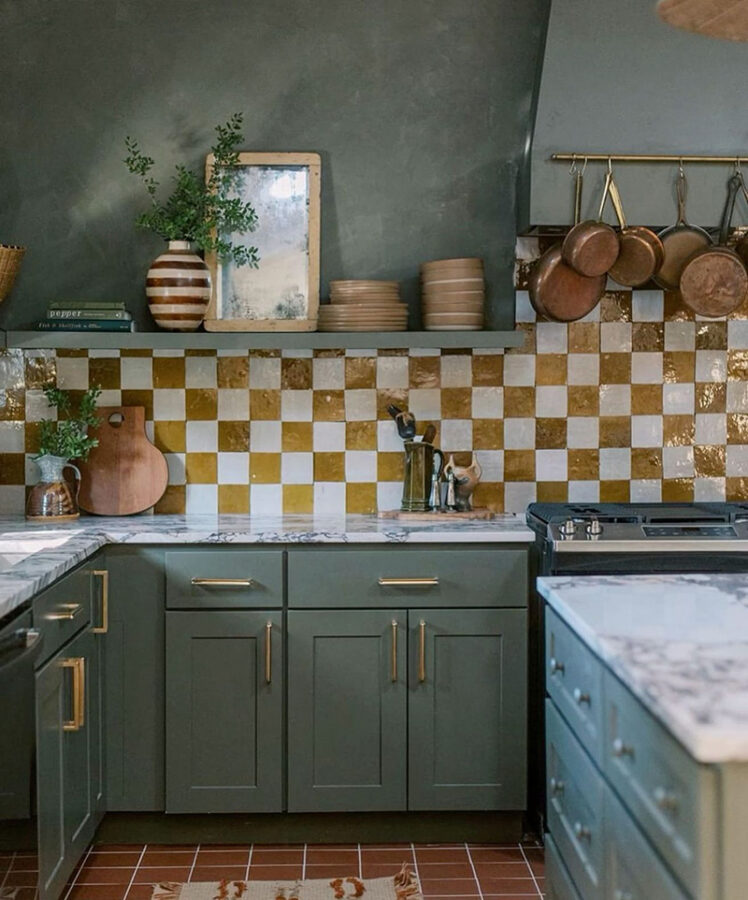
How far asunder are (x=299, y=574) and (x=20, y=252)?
1329 millimetres

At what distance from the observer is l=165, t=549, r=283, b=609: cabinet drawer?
345 centimetres

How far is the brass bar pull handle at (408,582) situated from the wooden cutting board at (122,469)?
0.92 metres

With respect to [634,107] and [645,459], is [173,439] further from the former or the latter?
[634,107]

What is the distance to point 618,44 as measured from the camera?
3646 millimetres

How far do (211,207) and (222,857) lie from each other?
1.99 meters

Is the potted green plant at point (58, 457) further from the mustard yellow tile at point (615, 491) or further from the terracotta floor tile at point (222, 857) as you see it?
the mustard yellow tile at point (615, 491)

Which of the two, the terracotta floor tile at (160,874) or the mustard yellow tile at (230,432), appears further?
the mustard yellow tile at (230,432)

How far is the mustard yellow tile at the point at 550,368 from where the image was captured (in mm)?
4039

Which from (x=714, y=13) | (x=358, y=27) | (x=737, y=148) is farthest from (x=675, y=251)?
(x=714, y=13)

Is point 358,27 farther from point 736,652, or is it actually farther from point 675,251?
point 736,652

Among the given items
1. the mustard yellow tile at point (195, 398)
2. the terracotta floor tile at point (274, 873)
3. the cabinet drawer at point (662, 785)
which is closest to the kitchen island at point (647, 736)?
the cabinet drawer at point (662, 785)

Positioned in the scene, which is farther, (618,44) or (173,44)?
(173,44)

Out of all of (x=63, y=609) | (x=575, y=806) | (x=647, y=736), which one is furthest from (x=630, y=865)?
(x=63, y=609)

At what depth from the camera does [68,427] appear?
377 centimetres
